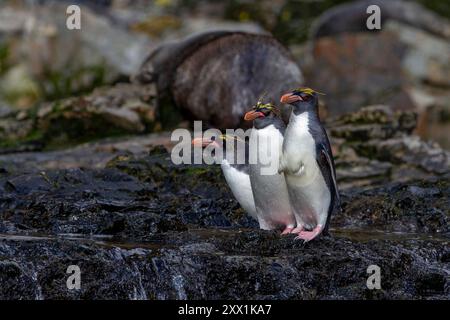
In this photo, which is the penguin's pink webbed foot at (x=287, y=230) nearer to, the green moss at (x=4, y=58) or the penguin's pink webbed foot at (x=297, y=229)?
the penguin's pink webbed foot at (x=297, y=229)

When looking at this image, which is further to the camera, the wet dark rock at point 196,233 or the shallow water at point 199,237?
the shallow water at point 199,237

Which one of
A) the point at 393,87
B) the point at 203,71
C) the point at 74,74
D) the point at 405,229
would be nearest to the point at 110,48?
the point at 74,74

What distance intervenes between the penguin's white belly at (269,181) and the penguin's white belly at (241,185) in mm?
275

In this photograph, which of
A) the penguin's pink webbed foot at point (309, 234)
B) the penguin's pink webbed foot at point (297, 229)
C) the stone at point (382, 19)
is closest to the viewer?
the penguin's pink webbed foot at point (309, 234)

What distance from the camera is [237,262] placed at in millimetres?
7832

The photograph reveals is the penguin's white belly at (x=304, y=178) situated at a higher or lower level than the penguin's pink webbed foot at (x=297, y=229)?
higher

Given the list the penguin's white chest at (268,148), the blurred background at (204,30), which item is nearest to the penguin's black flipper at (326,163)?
the penguin's white chest at (268,148)

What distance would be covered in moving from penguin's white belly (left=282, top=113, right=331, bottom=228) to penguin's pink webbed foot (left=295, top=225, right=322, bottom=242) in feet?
0.29

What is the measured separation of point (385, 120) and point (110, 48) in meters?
7.14

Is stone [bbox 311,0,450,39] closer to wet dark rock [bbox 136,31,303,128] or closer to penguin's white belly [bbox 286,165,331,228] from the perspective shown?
wet dark rock [bbox 136,31,303,128]

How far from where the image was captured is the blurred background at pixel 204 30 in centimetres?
1834

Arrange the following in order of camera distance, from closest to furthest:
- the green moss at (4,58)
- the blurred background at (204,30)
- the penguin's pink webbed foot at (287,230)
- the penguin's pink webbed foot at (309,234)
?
the penguin's pink webbed foot at (309,234), the penguin's pink webbed foot at (287,230), the blurred background at (204,30), the green moss at (4,58)

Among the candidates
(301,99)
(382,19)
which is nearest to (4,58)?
(382,19)

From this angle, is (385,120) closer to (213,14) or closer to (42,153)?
(42,153)
